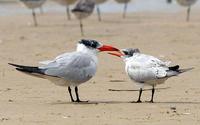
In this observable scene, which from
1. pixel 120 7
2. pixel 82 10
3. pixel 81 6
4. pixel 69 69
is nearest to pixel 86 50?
pixel 69 69

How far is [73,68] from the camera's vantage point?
9391 mm

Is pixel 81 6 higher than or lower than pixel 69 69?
lower

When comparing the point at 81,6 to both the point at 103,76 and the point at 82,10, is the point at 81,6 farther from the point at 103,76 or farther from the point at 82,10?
the point at 103,76

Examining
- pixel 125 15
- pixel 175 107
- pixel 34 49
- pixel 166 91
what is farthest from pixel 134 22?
pixel 175 107

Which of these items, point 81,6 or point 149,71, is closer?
point 149,71

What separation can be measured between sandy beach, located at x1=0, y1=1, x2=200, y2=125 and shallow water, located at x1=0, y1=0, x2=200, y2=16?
1467mm

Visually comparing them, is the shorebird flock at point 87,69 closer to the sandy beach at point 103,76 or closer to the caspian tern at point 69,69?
the caspian tern at point 69,69

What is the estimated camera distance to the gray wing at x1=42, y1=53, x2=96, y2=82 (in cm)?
930

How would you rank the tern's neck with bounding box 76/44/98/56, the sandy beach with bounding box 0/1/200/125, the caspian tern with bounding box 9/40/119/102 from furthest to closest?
the tern's neck with bounding box 76/44/98/56
the caspian tern with bounding box 9/40/119/102
the sandy beach with bounding box 0/1/200/125

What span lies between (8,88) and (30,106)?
193 cm

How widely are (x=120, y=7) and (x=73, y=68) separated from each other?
17037 millimetres

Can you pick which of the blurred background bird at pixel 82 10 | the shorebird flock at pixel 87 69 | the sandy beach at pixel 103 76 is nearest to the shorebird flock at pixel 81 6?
the blurred background bird at pixel 82 10

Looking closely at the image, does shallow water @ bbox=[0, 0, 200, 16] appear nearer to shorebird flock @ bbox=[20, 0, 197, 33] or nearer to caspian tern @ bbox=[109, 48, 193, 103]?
shorebird flock @ bbox=[20, 0, 197, 33]

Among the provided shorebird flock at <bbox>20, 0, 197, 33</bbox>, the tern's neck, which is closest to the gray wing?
the tern's neck
